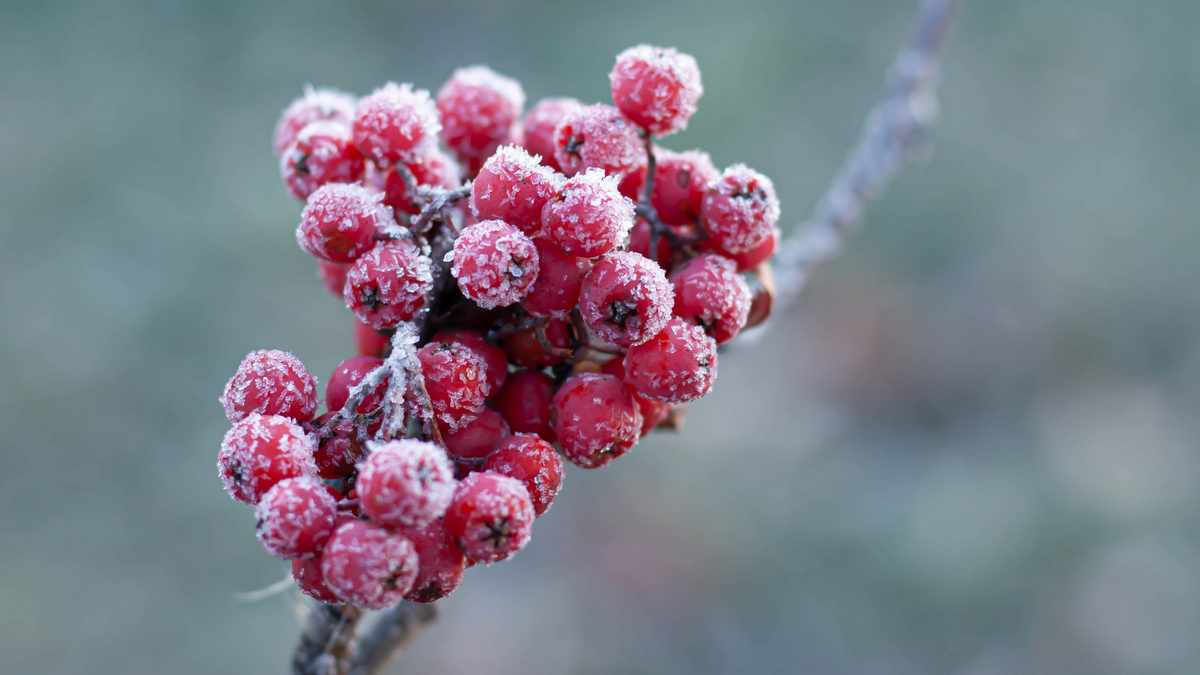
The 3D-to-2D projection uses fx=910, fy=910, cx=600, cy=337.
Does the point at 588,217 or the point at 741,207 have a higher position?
the point at 741,207

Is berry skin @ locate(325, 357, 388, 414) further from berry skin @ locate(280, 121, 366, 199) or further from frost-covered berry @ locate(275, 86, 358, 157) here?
frost-covered berry @ locate(275, 86, 358, 157)

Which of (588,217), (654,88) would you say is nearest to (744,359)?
(654,88)

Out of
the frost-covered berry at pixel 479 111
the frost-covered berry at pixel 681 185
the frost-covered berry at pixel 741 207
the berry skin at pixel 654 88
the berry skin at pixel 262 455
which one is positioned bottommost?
the berry skin at pixel 262 455

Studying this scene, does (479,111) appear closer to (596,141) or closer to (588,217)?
→ (596,141)

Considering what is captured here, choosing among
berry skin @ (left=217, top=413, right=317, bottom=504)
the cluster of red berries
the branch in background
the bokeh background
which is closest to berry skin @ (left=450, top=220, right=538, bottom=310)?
the cluster of red berries

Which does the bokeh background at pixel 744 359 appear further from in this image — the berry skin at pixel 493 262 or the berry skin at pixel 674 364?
the berry skin at pixel 493 262

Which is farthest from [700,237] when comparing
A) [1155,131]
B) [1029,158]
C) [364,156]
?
[1155,131]

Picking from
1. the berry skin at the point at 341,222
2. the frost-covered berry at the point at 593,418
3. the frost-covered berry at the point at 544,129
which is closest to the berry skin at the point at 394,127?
the berry skin at the point at 341,222
